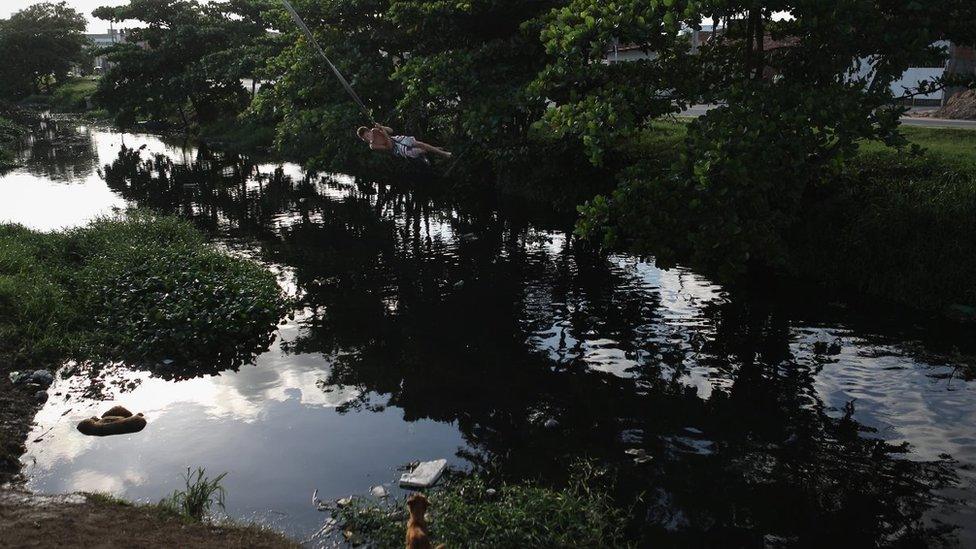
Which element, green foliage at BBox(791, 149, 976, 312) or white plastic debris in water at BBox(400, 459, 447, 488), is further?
green foliage at BBox(791, 149, 976, 312)

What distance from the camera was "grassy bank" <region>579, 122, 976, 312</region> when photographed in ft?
45.8

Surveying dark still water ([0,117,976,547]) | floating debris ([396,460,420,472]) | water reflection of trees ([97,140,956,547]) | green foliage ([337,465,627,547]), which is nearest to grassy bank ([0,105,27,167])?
water reflection of trees ([97,140,956,547])

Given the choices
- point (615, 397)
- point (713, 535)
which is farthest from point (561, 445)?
point (713, 535)

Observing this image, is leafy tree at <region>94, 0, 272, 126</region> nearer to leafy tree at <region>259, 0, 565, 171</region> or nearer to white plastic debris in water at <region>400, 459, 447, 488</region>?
leafy tree at <region>259, 0, 565, 171</region>

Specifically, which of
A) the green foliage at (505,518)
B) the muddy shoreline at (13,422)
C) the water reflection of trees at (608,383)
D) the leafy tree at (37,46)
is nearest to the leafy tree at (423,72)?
the water reflection of trees at (608,383)

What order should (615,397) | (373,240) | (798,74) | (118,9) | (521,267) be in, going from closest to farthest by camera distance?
(615,397) < (798,74) < (521,267) < (373,240) < (118,9)

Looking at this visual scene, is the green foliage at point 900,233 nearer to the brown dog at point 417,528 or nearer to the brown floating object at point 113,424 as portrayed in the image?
the brown dog at point 417,528

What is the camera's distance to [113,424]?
1017 cm

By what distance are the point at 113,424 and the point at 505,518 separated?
5.71 m

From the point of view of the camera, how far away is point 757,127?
37.8ft

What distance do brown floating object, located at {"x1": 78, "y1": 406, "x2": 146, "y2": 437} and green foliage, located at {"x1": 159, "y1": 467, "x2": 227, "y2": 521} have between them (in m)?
1.99

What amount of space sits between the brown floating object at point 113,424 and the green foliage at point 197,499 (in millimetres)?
1987

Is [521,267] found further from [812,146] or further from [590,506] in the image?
[590,506]

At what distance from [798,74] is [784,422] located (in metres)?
7.19
